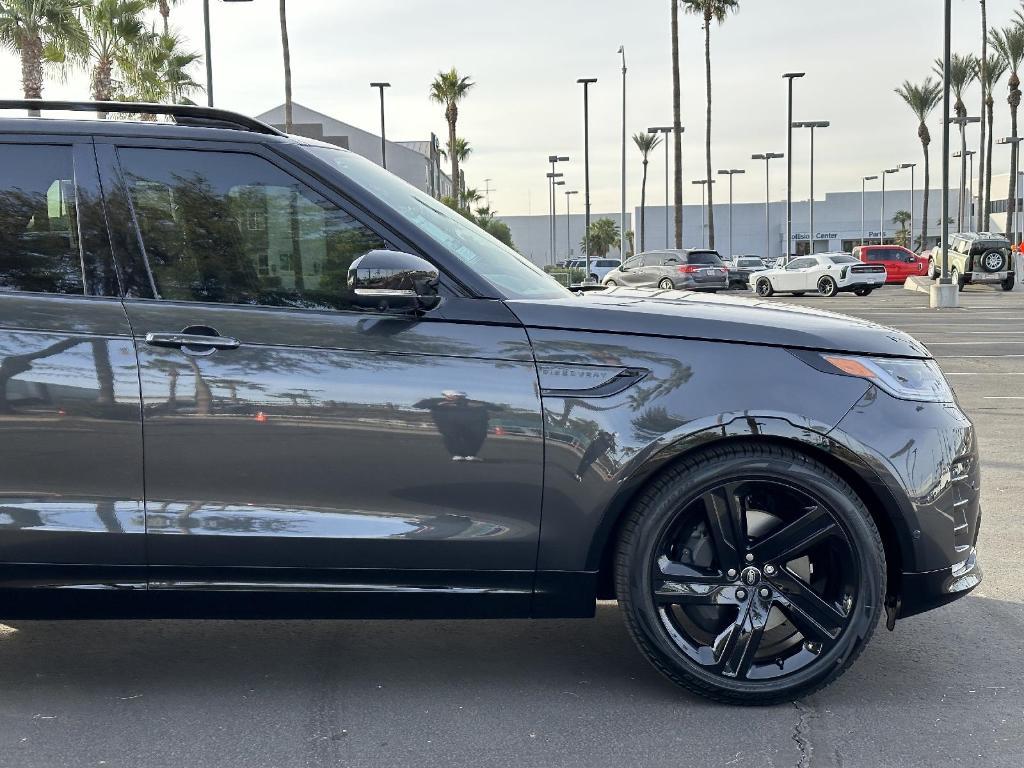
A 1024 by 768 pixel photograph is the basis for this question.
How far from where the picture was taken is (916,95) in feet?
255

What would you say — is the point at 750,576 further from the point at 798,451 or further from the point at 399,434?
the point at 399,434

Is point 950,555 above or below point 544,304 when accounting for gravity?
below

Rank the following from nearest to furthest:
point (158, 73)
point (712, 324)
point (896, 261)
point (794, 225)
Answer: point (712, 324), point (158, 73), point (896, 261), point (794, 225)

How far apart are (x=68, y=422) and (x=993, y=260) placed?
40.7m

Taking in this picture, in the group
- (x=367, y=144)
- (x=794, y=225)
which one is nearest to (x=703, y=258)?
(x=367, y=144)

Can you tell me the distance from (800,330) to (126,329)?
6.54 ft

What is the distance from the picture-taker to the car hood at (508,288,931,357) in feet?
11.7

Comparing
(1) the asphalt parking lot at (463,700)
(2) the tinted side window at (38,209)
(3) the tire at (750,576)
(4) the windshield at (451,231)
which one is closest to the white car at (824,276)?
(1) the asphalt parking lot at (463,700)

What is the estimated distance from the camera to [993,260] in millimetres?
40094

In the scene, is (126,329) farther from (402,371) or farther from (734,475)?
(734,475)

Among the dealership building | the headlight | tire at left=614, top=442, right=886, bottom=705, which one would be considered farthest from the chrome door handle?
the dealership building

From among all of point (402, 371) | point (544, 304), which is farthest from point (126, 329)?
point (544, 304)

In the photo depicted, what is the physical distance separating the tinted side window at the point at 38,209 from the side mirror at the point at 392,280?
2.94 feet

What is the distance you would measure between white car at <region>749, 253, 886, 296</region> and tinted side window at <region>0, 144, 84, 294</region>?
38607 mm
